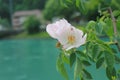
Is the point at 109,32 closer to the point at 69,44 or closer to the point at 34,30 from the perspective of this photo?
the point at 69,44

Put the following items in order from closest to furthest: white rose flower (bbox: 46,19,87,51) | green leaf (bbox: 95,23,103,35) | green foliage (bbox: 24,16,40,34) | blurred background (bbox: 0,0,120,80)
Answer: white rose flower (bbox: 46,19,87,51) < green leaf (bbox: 95,23,103,35) < blurred background (bbox: 0,0,120,80) < green foliage (bbox: 24,16,40,34)

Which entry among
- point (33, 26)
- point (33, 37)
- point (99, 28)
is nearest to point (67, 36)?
point (99, 28)

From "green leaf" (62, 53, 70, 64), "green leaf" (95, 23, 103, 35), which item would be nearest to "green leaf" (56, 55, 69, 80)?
"green leaf" (62, 53, 70, 64)

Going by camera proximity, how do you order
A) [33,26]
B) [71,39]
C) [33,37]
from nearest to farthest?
[71,39]
[33,37]
[33,26]

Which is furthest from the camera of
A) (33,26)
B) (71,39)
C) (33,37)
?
(33,26)

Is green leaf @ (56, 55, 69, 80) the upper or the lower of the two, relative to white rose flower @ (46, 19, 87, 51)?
lower

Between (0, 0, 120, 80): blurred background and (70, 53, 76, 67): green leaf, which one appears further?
(0, 0, 120, 80): blurred background

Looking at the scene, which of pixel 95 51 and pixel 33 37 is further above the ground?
pixel 95 51

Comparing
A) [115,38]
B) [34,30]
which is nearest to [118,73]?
[115,38]

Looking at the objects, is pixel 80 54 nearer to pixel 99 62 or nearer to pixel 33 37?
pixel 99 62

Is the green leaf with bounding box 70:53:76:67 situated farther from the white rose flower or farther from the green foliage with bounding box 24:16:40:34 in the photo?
the green foliage with bounding box 24:16:40:34
